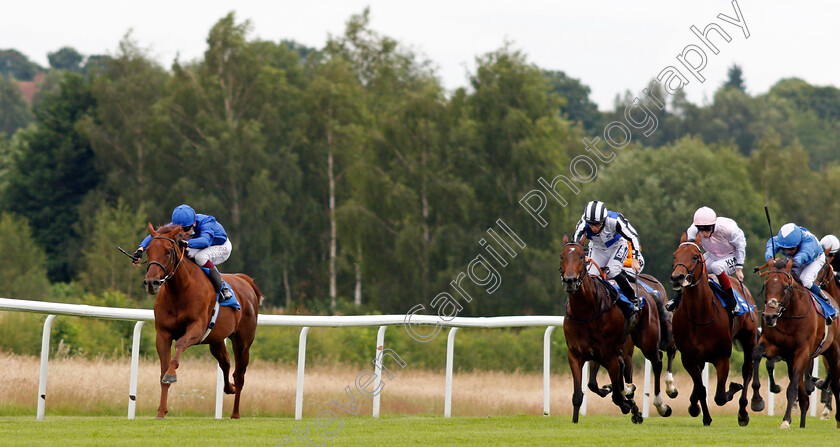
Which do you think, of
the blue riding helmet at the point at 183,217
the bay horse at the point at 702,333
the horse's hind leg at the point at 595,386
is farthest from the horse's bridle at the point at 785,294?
the blue riding helmet at the point at 183,217

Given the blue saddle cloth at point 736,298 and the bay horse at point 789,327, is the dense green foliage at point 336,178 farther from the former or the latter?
the bay horse at point 789,327

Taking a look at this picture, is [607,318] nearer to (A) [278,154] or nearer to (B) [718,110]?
(A) [278,154]

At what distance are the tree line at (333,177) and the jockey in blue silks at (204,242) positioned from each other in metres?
19.8

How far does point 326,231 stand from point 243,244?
163 inches

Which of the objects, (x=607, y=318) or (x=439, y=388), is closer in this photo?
(x=607, y=318)

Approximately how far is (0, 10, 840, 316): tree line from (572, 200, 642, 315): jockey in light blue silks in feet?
64.9

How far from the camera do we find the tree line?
33.8 m

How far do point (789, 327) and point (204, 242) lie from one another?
520cm

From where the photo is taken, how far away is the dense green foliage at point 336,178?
33688mm

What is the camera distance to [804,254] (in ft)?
33.0

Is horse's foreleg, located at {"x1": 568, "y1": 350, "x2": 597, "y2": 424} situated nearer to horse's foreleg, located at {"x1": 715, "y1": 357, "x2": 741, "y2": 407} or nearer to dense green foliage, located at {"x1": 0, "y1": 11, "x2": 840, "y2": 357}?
horse's foreleg, located at {"x1": 715, "y1": 357, "x2": 741, "y2": 407}

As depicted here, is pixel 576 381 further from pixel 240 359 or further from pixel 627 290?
pixel 240 359

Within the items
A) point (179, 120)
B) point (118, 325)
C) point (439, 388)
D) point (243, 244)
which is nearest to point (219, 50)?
point (179, 120)

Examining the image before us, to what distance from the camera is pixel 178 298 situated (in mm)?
8922
